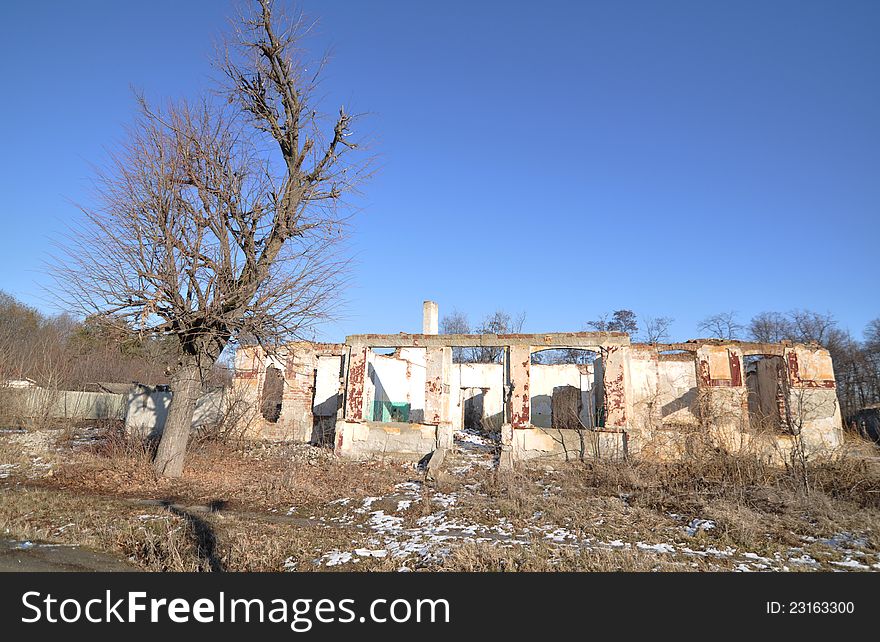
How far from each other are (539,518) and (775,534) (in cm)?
356

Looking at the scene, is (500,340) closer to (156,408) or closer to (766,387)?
(766,387)

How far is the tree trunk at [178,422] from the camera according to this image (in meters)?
11.3

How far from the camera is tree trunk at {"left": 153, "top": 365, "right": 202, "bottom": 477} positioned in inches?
445

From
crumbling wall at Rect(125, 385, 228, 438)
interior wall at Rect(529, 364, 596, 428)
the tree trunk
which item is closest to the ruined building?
crumbling wall at Rect(125, 385, 228, 438)

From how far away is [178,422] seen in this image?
37.6 feet

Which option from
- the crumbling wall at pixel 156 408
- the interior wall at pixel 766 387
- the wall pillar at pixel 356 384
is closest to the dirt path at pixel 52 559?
the wall pillar at pixel 356 384

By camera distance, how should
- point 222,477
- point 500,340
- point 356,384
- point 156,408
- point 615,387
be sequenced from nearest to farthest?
point 222,477 → point 615,387 → point 500,340 → point 356,384 → point 156,408

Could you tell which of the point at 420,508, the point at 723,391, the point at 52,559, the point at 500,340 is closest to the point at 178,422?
the point at 52,559

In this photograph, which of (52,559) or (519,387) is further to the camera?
(519,387)

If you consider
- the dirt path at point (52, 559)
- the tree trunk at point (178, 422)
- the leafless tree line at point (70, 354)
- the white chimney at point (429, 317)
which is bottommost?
the dirt path at point (52, 559)

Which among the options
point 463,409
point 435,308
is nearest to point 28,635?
point 435,308

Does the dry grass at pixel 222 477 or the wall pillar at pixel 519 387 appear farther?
the wall pillar at pixel 519 387

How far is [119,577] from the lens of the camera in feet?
16.8

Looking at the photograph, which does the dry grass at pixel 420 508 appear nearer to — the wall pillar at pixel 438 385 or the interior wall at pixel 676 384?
the wall pillar at pixel 438 385
